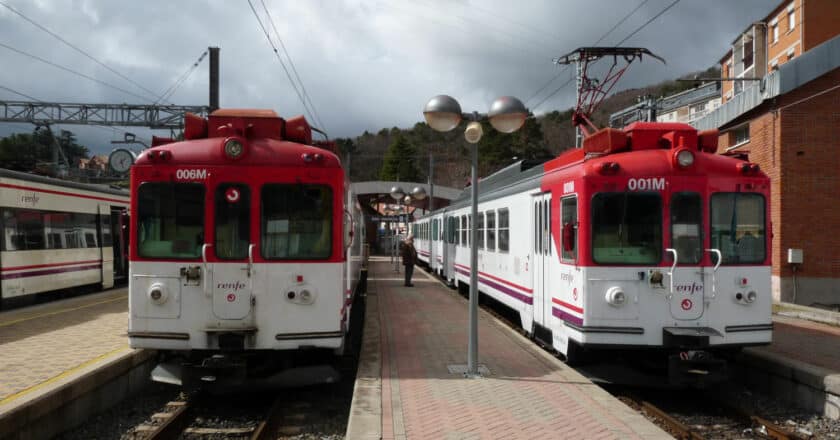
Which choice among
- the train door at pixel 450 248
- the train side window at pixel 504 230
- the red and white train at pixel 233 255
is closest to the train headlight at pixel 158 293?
the red and white train at pixel 233 255

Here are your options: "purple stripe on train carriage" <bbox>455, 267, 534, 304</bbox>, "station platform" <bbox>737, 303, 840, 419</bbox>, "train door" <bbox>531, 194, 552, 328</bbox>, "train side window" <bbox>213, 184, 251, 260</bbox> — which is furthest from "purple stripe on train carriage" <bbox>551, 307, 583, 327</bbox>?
"train side window" <bbox>213, 184, 251, 260</bbox>

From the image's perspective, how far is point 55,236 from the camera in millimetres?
14758

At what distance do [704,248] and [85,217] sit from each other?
1463 cm

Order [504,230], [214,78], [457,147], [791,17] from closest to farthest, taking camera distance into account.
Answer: [504,230] → [214,78] → [791,17] → [457,147]

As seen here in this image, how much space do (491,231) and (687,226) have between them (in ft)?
22.2

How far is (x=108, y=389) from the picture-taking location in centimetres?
774

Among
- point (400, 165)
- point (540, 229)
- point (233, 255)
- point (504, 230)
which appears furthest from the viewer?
point (400, 165)

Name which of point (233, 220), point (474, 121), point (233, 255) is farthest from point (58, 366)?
point (474, 121)

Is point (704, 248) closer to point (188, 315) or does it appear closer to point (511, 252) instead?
point (511, 252)

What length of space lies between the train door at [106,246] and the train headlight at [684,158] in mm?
14839

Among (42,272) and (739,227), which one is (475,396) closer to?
(739,227)

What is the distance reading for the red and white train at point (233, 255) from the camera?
713 centimetres

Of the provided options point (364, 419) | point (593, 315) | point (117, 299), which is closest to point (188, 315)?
point (364, 419)

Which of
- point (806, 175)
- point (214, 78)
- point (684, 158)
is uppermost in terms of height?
point (214, 78)
